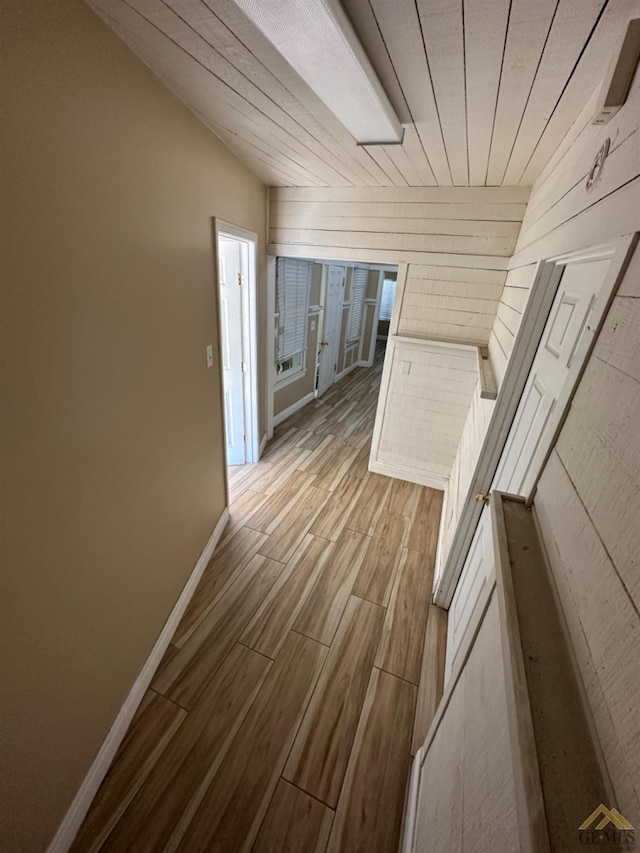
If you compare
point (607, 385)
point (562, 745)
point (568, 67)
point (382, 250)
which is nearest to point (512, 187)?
point (382, 250)

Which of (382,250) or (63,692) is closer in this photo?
(63,692)

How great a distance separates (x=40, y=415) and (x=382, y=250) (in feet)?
8.19

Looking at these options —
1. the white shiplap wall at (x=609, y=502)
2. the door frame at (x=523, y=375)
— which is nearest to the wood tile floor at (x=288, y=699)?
the door frame at (x=523, y=375)

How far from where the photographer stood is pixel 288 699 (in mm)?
1512

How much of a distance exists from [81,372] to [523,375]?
165 centimetres

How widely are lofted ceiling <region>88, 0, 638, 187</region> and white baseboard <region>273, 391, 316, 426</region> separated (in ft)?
9.11

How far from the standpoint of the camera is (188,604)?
188cm

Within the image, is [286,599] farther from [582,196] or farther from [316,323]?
[316,323]

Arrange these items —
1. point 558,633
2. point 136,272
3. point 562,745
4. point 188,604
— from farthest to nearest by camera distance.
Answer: point 188,604 < point 136,272 < point 558,633 < point 562,745

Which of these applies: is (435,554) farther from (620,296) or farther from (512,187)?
(512,187)

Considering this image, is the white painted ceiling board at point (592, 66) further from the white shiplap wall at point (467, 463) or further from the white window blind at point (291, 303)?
the white window blind at point (291, 303)

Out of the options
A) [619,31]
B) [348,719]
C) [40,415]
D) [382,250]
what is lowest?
[348,719]

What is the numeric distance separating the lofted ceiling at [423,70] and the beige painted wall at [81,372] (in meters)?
0.17

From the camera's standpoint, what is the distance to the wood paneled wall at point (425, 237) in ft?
7.41
